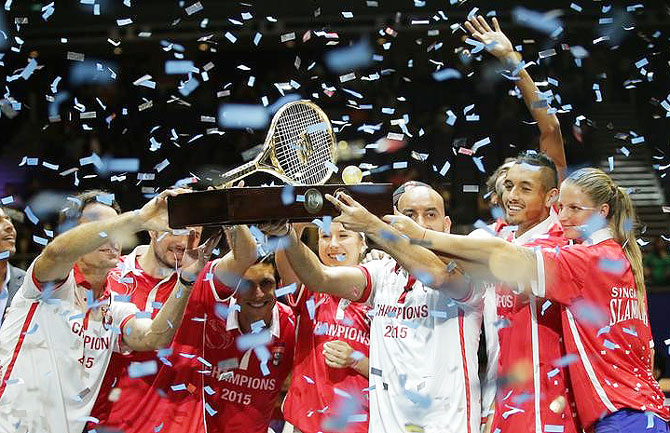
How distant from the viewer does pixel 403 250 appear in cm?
345

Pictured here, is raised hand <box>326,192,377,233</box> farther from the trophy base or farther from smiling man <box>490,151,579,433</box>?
smiling man <box>490,151,579,433</box>

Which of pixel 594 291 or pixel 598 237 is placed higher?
pixel 598 237

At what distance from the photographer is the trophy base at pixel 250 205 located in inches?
121

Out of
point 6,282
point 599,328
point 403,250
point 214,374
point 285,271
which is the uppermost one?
point 403,250

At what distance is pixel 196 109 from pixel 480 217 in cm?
310

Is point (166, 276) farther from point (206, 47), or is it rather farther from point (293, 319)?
point (206, 47)

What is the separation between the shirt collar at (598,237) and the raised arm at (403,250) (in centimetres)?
50

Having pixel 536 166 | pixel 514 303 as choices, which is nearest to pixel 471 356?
pixel 514 303

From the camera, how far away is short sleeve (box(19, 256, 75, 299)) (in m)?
3.61

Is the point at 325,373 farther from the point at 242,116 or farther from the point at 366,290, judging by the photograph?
the point at 242,116

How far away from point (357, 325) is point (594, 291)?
1.09m

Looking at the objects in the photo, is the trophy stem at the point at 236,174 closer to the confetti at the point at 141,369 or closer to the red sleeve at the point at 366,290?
the red sleeve at the point at 366,290

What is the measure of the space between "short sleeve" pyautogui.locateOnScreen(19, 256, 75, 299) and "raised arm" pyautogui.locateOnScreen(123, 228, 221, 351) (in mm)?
328

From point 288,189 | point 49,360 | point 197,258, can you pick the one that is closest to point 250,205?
point 288,189
